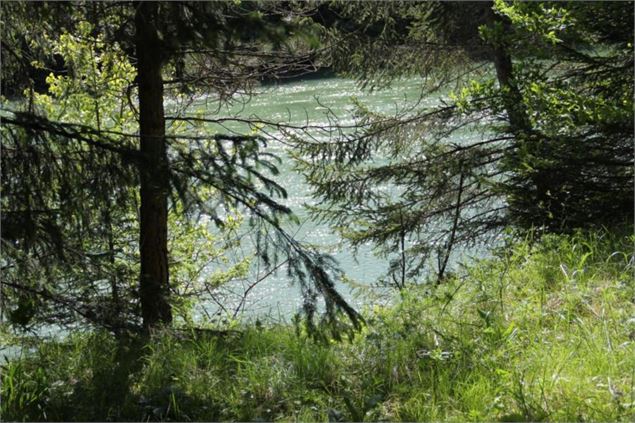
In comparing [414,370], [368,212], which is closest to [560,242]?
[414,370]

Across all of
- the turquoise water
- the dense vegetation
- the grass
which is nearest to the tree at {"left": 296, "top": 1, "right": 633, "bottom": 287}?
the dense vegetation

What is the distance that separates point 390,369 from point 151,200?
7.67ft

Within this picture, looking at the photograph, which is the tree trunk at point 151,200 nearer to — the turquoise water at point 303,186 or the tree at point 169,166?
the tree at point 169,166

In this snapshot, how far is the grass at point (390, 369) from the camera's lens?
3404mm

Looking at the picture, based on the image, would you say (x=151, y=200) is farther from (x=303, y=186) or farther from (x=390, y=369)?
(x=303, y=186)

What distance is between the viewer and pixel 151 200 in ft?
17.6

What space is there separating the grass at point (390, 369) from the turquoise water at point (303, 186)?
1.07m

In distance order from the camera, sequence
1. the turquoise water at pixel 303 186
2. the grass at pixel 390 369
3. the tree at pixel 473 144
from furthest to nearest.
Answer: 1. the turquoise water at pixel 303 186
2. the tree at pixel 473 144
3. the grass at pixel 390 369

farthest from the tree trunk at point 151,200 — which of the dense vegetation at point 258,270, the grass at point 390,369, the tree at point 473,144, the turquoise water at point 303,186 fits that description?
the tree at point 473,144

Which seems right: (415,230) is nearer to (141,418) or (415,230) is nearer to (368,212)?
(368,212)

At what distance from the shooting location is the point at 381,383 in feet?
12.2

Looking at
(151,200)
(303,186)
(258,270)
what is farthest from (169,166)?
(303,186)

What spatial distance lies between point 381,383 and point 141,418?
45.3 inches

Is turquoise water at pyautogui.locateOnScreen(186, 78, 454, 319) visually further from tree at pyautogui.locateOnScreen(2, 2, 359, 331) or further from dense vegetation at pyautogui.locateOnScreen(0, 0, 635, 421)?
tree at pyautogui.locateOnScreen(2, 2, 359, 331)
